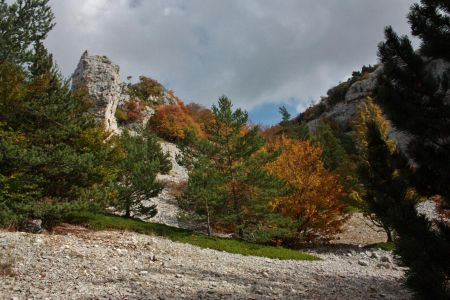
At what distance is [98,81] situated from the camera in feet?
136

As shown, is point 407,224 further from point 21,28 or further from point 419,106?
point 21,28

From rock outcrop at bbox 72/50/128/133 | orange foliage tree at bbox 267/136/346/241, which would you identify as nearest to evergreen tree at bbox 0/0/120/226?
orange foliage tree at bbox 267/136/346/241

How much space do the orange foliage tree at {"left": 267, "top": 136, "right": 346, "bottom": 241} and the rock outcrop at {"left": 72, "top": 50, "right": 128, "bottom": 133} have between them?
22670 mm

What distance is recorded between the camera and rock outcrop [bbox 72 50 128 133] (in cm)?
4081

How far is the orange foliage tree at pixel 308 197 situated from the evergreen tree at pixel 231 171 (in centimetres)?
162

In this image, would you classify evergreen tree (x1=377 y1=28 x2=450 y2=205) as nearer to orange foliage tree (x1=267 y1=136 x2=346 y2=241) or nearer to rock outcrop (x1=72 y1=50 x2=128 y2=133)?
orange foliage tree (x1=267 y1=136 x2=346 y2=241)

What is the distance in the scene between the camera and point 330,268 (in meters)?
17.1

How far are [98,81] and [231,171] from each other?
24.0 meters

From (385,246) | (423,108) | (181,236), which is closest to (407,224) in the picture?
(423,108)

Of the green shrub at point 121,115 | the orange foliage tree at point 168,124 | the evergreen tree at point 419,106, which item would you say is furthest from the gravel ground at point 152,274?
the orange foliage tree at point 168,124

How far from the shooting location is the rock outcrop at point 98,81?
134ft

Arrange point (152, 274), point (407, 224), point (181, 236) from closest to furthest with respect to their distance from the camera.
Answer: point (407, 224) < point (152, 274) < point (181, 236)

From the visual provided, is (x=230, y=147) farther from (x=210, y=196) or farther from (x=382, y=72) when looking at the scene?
(x=382, y=72)

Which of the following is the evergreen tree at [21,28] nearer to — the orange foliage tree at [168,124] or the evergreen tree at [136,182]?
the evergreen tree at [136,182]
